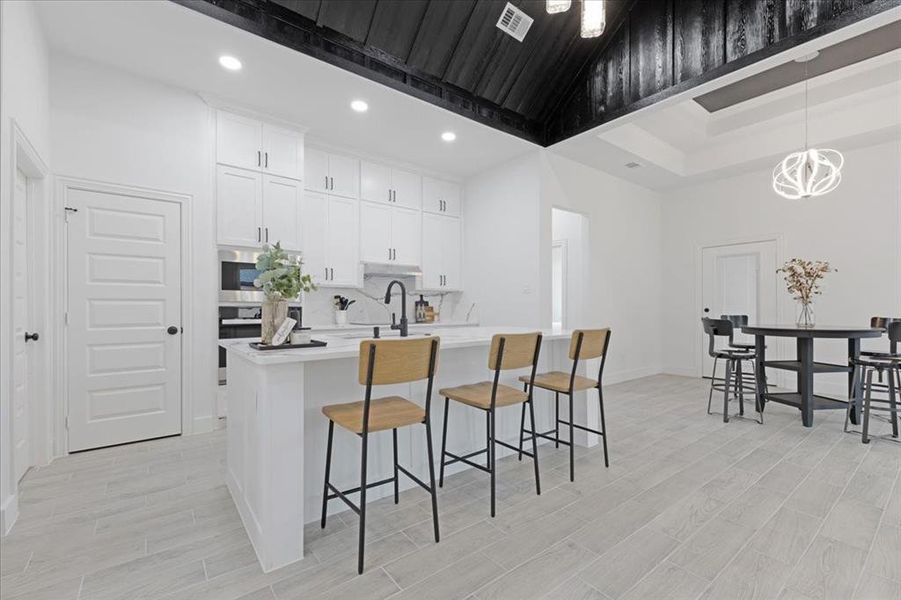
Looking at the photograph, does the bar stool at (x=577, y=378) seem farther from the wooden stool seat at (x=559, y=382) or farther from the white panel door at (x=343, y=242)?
the white panel door at (x=343, y=242)

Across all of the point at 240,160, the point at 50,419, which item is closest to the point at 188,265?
the point at 240,160

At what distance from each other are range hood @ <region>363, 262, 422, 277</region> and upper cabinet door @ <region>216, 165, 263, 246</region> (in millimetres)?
1422

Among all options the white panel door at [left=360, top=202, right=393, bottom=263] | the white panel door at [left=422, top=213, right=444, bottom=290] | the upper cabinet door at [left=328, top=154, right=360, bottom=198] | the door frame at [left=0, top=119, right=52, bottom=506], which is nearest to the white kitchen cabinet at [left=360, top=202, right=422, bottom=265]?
the white panel door at [left=360, top=202, right=393, bottom=263]

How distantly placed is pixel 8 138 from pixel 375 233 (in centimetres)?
327

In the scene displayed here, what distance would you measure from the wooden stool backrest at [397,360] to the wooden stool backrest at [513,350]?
0.46 metres

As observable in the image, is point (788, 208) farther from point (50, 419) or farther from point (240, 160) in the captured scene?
point (50, 419)

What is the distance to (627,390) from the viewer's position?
545cm

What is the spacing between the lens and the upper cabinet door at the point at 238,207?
386 centimetres

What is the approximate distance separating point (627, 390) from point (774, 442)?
80.1 inches

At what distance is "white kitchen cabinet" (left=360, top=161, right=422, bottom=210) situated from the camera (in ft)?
16.8

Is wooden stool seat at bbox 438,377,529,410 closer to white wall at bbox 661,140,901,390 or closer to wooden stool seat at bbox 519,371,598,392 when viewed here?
wooden stool seat at bbox 519,371,598,392

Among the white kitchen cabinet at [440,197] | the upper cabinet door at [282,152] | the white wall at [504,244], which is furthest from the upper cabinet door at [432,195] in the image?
the upper cabinet door at [282,152]

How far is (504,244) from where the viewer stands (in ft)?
17.6

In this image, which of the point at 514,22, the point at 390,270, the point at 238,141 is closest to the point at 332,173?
the point at 238,141
